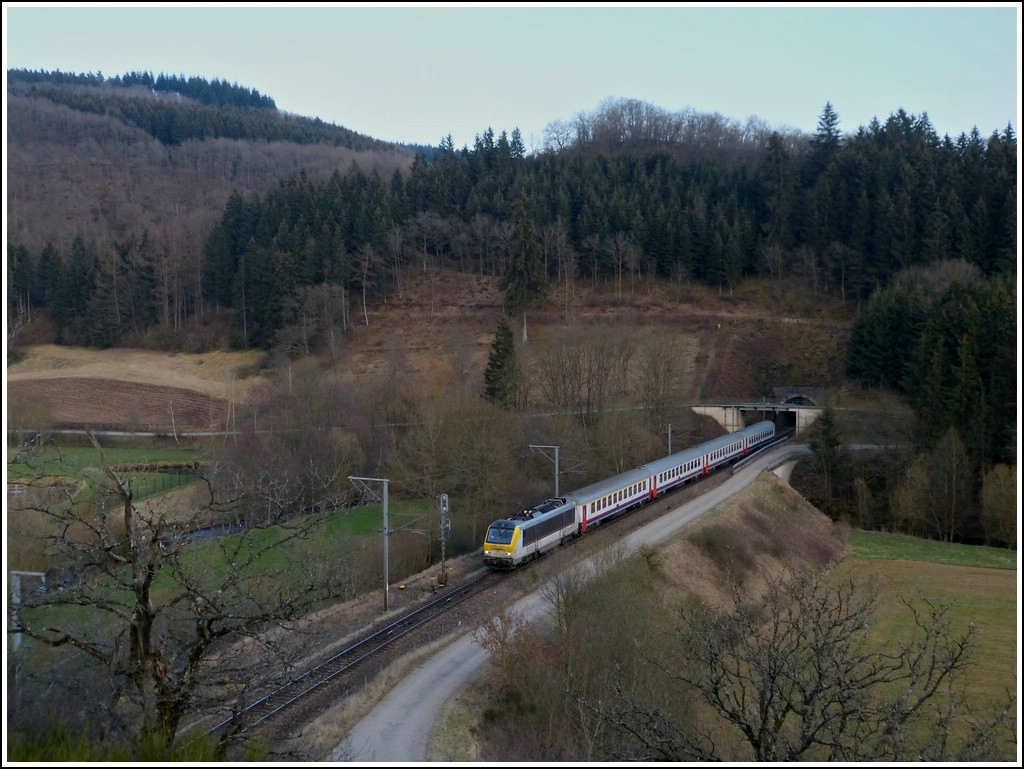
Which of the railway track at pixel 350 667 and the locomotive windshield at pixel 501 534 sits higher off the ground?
the locomotive windshield at pixel 501 534

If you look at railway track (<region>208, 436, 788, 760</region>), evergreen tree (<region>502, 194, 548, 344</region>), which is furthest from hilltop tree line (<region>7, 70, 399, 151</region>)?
railway track (<region>208, 436, 788, 760</region>)

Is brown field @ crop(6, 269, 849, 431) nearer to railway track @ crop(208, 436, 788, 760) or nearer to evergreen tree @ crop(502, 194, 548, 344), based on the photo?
evergreen tree @ crop(502, 194, 548, 344)

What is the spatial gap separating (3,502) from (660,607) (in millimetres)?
14461

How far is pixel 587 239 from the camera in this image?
71.2 metres

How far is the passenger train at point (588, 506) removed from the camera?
80.2 feet

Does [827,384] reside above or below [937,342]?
below

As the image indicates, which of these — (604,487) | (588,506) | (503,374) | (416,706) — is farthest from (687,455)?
(416,706)

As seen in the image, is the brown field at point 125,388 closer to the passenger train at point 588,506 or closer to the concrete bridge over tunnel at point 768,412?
the passenger train at point 588,506

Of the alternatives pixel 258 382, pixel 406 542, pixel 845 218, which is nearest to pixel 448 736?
pixel 406 542

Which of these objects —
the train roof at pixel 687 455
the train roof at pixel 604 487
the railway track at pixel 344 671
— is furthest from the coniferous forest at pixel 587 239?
the railway track at pixel 344 671

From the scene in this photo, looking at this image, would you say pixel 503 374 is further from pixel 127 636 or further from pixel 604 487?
pixel 127 636

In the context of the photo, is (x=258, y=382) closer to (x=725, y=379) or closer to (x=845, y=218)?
(x=725, y=379)

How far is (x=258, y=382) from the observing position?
166 feet

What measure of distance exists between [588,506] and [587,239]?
46016mm
